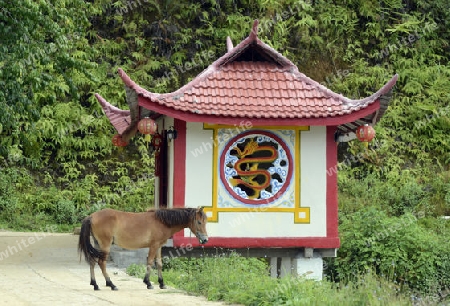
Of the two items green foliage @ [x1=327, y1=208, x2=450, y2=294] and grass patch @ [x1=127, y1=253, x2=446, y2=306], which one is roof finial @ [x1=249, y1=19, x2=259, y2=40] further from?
green foliage @ [x1=327, y1=208, x2=450, y2=294]

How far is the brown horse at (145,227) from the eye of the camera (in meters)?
10.7

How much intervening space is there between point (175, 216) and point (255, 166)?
8.71 feet

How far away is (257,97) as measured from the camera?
1309 cm

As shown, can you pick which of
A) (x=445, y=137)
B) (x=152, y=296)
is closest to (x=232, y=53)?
Answer: (x=152, y=296)

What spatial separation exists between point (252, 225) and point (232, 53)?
10.1 feet

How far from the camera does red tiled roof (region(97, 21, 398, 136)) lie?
12.5 meters

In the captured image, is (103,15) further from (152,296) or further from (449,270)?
(152,296)

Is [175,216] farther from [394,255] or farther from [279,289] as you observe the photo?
[394,255]

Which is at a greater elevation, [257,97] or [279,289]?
[257,97]

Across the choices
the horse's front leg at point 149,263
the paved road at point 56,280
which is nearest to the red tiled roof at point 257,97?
the horse's front leg at point 149,263

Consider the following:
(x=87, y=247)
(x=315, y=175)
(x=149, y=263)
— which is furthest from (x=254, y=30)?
(x=87, y=247)

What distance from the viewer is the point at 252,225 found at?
42.3 feet

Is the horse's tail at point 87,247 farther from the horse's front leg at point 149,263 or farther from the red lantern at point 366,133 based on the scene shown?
the red lantern at point 366,133

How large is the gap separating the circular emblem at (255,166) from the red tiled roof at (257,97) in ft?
1.83
